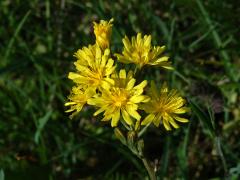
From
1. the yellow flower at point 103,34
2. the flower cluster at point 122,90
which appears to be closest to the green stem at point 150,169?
the flower cluster at point 122,90

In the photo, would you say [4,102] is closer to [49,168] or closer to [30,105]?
[30,105]

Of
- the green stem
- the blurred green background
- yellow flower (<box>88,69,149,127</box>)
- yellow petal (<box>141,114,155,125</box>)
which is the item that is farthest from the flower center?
the blurred green background

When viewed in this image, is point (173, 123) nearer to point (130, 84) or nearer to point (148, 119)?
point (148, 119)

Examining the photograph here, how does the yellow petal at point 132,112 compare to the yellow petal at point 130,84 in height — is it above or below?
below

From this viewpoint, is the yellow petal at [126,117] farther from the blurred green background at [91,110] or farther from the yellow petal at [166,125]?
the blurred green background at [91,110]

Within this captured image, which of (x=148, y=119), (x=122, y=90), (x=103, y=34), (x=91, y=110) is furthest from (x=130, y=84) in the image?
(x=91, y=110)

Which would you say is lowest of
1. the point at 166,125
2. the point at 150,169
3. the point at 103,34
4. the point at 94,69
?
the point at 150,169
